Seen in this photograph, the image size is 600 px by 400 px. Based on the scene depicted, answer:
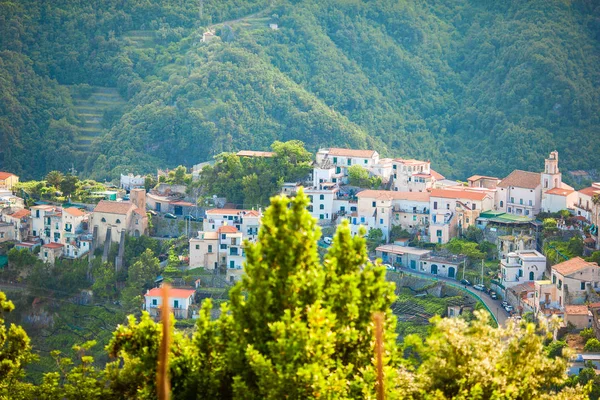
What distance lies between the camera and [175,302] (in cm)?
4284

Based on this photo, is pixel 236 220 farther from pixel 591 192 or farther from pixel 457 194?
pixel 591 192

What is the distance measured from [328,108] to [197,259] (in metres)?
27.8

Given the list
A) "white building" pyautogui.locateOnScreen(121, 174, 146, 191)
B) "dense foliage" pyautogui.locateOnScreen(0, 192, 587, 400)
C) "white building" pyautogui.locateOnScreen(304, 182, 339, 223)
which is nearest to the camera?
"dense foliage" pyautogui.locateOnScreen(0, 192, 587, 400)

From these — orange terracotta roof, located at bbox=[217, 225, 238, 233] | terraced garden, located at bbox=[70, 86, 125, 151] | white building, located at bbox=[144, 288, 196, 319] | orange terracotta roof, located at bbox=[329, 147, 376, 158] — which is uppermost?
terraced garden, located at bbox=[70, 86, 125, 151]

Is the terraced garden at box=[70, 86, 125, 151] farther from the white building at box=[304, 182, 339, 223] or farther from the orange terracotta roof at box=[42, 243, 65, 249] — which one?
the white building at box=[304, 182, 339, 223]

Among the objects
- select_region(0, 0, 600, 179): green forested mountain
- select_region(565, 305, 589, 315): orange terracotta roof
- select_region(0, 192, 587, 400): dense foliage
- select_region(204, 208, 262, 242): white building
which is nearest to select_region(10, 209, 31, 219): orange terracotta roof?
select_region(204, 208, 262, 242): white building

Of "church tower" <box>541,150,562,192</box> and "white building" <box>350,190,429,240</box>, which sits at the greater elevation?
"church tower" <box>541,150,562,192</box>

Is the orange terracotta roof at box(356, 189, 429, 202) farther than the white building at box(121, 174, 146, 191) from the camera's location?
No

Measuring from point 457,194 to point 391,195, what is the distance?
273 centimetres

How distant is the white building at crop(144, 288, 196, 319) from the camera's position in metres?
42.8

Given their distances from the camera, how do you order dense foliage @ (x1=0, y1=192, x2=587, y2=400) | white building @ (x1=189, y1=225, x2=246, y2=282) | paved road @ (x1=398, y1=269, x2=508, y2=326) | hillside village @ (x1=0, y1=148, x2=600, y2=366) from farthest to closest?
white building @ (x1=189, y1=225, x2=246, y2=282)
hillside village @ (x1=0, y1=148, x2=600, y2=366)
paved road @ (x1=398, y1=269, x2=508, y2=326)
dense foliage @ (x1=0, y1=192, x2=587, y2=400)

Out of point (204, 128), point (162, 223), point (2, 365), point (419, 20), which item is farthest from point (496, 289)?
point (419, 20)

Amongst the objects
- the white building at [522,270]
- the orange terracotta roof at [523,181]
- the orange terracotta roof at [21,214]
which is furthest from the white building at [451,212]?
the orange terracotta roof at [21,214]

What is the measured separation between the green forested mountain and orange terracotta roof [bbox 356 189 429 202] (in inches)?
731
